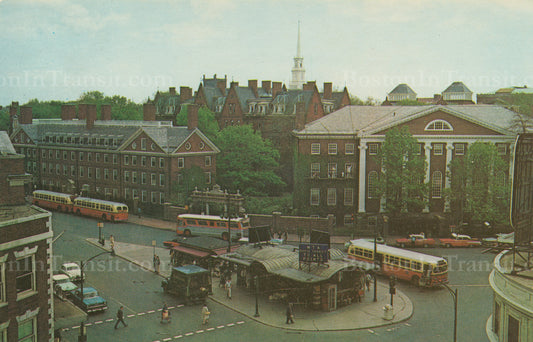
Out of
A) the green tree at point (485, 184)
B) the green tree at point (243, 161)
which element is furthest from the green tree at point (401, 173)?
the green tree at point (243, 161)

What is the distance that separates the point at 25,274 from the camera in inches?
891

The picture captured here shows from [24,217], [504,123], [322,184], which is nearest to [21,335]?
[24,217]

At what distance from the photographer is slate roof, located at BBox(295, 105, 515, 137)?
59406 millimetres

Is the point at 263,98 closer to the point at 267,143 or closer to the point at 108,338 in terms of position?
the point at 267,143

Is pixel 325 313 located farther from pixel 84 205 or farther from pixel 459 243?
pixel 84 205

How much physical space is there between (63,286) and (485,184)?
4147 cm

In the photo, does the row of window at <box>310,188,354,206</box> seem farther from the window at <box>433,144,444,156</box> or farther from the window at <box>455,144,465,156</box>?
the window at <box>455,144,465,156</box>

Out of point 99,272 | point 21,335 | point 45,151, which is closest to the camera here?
point 21,335

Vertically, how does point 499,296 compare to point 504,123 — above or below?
below

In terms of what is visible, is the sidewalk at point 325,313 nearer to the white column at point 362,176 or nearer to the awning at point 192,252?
the awning at point 192,252

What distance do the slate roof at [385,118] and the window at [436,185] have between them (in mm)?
6992

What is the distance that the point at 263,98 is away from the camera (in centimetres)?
9675

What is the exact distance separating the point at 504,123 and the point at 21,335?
55819 millimetres

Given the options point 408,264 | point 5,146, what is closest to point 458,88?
point 408,264
